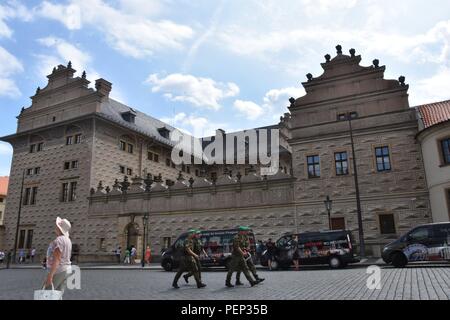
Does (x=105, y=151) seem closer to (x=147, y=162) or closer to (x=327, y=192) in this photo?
(x=147, y=162)

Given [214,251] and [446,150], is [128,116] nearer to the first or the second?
[214,251]

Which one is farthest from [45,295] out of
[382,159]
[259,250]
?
[382,159]

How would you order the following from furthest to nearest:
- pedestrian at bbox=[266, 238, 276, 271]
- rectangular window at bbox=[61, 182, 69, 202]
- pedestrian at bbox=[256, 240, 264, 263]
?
rectangular window at bbox=[61, 182, 69, 202] < pedestrian at bbox=[256, 240, 264, 263] < pedestrian at bbox=[266, 238, 276, 271]

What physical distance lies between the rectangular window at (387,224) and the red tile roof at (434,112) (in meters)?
5.58

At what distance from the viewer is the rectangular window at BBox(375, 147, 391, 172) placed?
71.7ft

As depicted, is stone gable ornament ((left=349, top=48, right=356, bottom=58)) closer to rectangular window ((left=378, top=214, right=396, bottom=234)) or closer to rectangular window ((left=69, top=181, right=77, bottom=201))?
rectangular window ((left=378, top=214, right=396, bottom=234))

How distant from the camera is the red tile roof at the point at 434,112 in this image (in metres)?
21.0

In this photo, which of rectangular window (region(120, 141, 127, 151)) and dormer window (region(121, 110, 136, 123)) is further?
dormer window (region(121, 110, 136, 123))

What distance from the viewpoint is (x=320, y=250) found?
16672mm

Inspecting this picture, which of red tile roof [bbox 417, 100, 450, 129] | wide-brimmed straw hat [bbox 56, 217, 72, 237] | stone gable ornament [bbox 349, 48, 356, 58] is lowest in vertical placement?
wide-brimmed straw hat [bbox 56, 217, 72, 237]

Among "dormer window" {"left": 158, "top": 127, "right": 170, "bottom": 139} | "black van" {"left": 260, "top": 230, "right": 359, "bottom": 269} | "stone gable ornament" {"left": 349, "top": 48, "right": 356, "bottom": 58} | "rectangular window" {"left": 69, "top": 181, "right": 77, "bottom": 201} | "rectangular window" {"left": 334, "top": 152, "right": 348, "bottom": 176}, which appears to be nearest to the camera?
"black van" {"left": 260, "top": 230, "right": 359, "bottom": 269}

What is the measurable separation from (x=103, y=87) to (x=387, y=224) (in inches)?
1074

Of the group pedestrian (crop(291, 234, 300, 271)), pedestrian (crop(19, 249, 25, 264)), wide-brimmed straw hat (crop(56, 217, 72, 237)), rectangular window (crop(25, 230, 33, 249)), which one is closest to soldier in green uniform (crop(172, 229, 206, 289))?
wide-brimmed straw hat (crop(56, 217, 72, 237))

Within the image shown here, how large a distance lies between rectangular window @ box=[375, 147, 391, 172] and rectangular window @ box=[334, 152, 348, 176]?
6.04 ft
